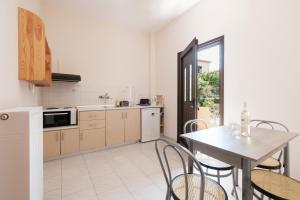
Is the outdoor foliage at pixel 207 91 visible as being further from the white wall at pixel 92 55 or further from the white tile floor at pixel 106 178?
the white tile floor at pixel 106 178


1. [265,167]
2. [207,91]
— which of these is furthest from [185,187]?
[207,91]

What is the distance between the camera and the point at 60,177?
221 centimetres

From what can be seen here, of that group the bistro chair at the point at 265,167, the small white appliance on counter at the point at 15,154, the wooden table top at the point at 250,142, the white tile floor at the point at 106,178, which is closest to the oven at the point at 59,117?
the white tile floor at the point at 106,178

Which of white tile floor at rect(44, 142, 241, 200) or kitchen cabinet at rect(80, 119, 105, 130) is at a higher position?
kitchen cabinet at rect(80, 119, 105, 130)

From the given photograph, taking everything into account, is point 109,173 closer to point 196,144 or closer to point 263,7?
point 196,144

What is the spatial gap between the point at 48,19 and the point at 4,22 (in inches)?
86.8

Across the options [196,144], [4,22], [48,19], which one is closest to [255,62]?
[196,144]

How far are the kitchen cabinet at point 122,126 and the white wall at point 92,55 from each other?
67 cm

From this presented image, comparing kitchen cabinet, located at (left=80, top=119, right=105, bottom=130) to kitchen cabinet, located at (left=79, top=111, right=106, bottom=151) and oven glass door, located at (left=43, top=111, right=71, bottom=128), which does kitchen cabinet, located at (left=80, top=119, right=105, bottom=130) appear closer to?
kitchen cabinet, located at (left=79, top=111, right=106, bottom=151)

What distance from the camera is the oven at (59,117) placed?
275cm

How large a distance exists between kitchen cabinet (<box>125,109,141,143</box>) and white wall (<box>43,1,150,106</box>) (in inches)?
26.6

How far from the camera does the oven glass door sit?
275 cm

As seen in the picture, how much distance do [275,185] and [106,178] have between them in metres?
1.94

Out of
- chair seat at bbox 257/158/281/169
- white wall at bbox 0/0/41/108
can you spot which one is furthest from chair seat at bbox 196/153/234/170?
white wall at bbox 0/0/41/108
